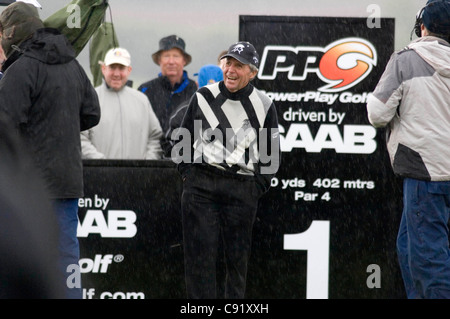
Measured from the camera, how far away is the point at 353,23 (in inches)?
276

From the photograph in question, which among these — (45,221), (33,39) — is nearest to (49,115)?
(33,39)

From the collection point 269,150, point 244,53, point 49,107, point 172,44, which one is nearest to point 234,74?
point 244,53

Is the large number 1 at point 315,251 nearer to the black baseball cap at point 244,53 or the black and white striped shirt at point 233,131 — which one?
the black and white striped shirt at point 233,131

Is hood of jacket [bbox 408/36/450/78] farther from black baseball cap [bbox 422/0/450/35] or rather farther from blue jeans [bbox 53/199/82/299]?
blue jeans [bbox 53/199/82/299]

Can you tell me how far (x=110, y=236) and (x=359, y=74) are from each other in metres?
2.37

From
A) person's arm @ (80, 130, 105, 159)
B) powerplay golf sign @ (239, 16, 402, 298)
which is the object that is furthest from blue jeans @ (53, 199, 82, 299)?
powerplay golf sign @ (239, 16, 402, 298)

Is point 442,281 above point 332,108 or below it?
below

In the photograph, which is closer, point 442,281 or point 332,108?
point 442,281

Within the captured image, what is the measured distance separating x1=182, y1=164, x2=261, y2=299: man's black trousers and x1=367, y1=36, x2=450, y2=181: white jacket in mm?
1176

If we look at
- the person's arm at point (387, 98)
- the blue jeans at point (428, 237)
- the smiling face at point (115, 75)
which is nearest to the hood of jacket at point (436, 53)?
the person's arm at point (387, 98)

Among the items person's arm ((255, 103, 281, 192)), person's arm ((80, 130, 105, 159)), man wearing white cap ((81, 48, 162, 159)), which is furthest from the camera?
man wearing white cap ((81, 48, 162, 159))

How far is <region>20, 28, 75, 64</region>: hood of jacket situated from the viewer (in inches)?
230

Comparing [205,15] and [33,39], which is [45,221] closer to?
[33,39]
